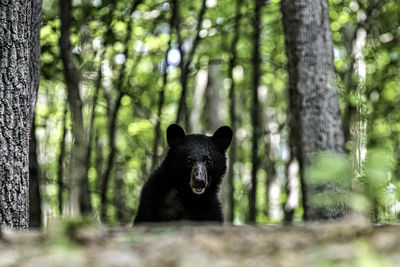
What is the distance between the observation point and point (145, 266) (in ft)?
11.3

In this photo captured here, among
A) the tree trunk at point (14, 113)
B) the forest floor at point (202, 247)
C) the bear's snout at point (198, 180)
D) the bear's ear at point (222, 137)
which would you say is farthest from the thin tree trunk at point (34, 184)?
the forest floor at point (202, 247)

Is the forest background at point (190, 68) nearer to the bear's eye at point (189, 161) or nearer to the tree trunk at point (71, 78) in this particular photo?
the tree trunk at point (71, 78)

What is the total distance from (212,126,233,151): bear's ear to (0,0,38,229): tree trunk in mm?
3098

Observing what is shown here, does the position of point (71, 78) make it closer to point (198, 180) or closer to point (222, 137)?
point (222, 137)

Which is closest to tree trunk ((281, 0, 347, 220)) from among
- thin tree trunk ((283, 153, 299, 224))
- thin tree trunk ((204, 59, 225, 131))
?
thin tree trunk ((204, 59, 225, 131))

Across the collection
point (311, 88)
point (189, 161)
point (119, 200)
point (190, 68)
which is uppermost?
point (190, 68)

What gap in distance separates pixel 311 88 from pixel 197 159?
1863 mm

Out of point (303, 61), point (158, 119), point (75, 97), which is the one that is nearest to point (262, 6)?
point (158, 119)

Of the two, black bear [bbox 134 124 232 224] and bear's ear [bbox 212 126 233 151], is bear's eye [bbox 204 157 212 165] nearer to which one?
black bear [bbox 134 124 232 224]

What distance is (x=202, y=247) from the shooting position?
3783 millimetres

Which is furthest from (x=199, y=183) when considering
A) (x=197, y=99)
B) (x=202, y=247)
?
(x=197, y=99)

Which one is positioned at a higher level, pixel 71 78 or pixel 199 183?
pixel 71 78

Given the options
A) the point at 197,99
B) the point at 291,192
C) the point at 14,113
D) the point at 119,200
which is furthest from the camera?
the point at 119,200

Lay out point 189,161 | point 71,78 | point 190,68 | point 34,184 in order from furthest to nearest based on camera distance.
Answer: point 190,68
point 34,184
point 71,78
point 189,161
